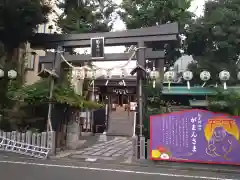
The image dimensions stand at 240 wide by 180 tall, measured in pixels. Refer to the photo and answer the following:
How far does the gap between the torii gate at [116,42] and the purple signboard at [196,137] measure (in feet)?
3.45

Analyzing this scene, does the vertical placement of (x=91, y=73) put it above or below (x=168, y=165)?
above

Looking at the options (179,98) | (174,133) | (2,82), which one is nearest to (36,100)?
(2,82)

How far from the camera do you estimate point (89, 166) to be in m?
9.53

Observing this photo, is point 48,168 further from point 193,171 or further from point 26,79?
point 26,79

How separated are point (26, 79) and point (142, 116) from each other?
12190 mm

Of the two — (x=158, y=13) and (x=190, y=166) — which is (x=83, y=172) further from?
(x=158, y=13)

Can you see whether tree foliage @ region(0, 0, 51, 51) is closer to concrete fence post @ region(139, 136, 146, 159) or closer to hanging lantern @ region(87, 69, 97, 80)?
hanging lantern @ region(87, 69, 97, 80)

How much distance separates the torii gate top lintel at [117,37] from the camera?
11.8 metres

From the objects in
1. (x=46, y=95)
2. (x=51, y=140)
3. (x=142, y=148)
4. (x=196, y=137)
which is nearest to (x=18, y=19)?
(x=46, y=95)

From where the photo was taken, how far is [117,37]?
1255 cm

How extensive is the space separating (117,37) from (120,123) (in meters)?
11.1

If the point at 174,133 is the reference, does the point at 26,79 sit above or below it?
above

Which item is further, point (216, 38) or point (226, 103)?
point (216, 38)

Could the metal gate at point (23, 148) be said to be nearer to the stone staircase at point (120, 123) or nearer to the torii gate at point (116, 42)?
the torii gate at point (116, 42)
